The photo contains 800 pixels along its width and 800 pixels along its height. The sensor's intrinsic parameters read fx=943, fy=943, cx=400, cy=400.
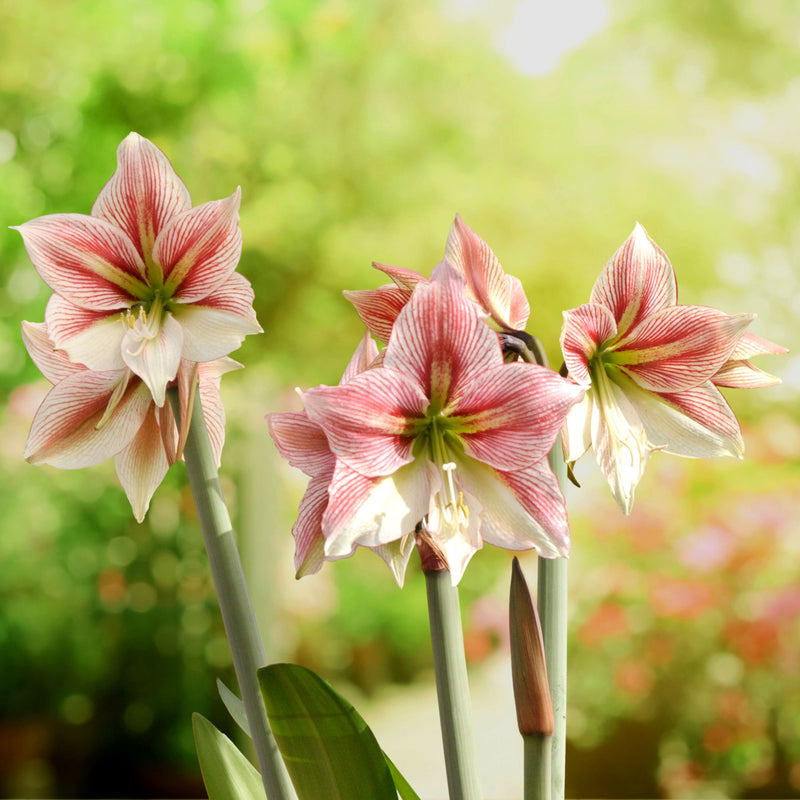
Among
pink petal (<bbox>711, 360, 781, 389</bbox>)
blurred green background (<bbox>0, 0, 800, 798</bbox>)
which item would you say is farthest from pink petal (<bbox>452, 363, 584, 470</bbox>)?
blurred green background (<bbox>0, 0, 800, 798</bbox>)

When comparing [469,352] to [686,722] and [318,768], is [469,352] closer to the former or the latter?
[318,768]

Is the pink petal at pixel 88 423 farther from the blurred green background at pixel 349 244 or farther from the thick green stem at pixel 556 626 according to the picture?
the blurred green background at pixel 349 244

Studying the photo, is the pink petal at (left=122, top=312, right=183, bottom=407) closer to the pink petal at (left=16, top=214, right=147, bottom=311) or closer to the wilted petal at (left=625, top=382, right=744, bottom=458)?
the pink petal at (left=16, top=214, right=147, bottom=311)

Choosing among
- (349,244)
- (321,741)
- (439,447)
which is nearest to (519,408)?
(439,447)

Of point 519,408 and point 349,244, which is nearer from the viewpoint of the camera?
point 519,408

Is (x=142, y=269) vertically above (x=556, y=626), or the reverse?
(x=142, y=269)

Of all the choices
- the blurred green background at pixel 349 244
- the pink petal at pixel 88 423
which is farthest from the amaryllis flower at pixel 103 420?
the blurred green background at pixel 349 244

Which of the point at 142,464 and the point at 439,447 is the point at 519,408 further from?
the point at 142,464

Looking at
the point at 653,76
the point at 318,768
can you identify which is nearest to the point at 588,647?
the point at 653,76
